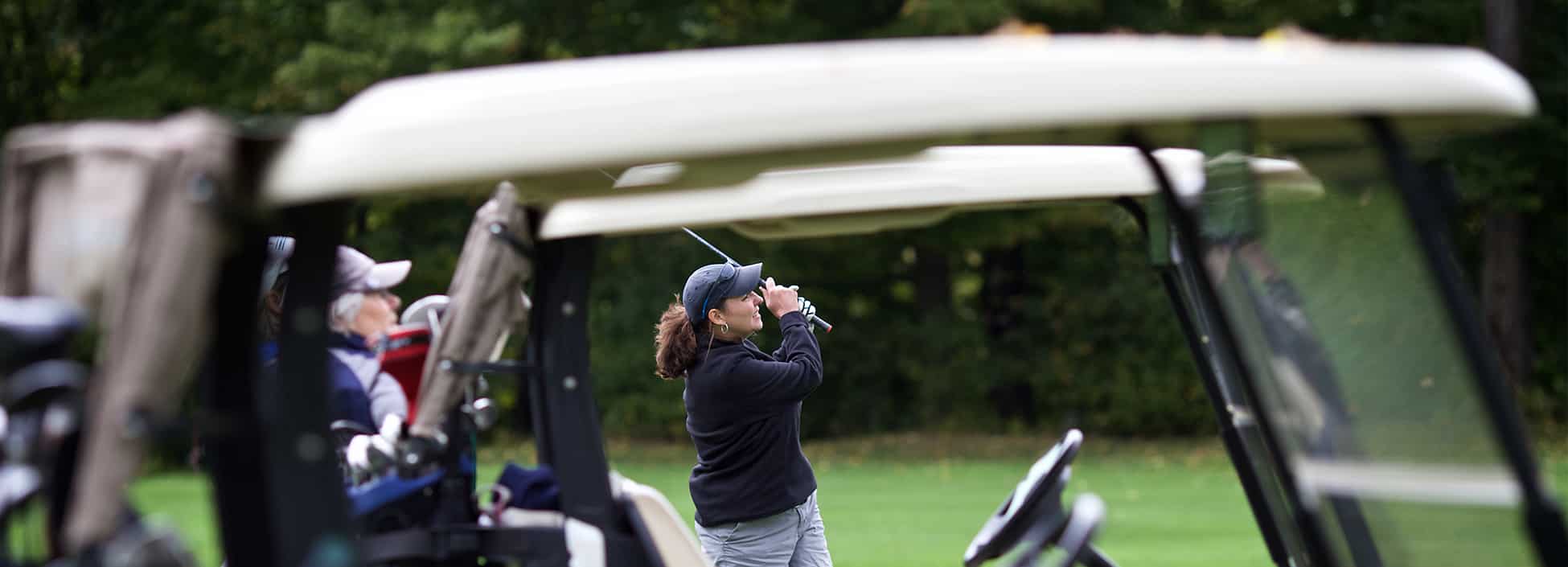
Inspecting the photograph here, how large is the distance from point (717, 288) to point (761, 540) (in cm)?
77

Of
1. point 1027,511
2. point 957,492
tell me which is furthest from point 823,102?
point 957,492

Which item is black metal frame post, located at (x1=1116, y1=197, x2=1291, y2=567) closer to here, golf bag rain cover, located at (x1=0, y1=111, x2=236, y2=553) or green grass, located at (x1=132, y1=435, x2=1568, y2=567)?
golf bag rain cover, located at (x1=0, y1=111, x2=236, y2=553)

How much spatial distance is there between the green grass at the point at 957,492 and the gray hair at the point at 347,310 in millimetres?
1256

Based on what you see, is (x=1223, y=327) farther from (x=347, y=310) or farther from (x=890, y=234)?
(x=890, y=234)

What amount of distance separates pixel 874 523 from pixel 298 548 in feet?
37.5

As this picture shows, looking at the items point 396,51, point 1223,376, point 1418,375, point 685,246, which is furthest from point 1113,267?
point 1418,375

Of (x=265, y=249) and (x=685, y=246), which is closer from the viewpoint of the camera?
(x=265, y=249)

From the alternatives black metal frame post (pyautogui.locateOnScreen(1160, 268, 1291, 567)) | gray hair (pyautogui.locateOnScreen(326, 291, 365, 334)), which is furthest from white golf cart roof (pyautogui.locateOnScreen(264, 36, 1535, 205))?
gray hair (pyautogui.locateOnScreen(326, 291, 365, 334))

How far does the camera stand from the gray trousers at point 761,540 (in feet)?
17.5

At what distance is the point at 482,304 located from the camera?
3.13 m

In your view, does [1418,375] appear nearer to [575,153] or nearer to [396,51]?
[575,153]

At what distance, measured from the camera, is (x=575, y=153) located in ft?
7.20

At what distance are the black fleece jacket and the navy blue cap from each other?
12 centimetres

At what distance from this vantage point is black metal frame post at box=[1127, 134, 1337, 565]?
2480 millimetres
